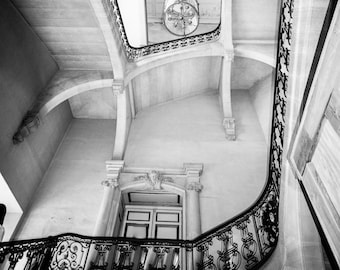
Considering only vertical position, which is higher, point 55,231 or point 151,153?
point 151,153

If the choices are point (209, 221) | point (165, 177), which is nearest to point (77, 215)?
point (165, 177)

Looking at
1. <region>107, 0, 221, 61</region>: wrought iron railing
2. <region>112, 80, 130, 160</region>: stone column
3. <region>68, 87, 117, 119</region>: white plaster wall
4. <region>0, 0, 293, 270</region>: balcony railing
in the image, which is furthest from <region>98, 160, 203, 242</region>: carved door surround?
<region>107, 0, 221, 61</region>: wrought iron railing

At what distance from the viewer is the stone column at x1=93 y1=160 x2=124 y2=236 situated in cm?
599

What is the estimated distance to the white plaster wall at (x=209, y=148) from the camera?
21.7 ft

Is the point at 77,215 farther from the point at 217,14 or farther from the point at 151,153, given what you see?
the point at 217,14

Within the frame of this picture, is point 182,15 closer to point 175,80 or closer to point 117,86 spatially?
point 175,80

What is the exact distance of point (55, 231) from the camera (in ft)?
20.6

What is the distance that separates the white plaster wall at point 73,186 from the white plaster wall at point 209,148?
92cm

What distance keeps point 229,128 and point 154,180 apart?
101 inches

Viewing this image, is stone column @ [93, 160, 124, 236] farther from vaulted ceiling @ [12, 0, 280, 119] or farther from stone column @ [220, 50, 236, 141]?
stone column @ [220, 50, 236, 141]

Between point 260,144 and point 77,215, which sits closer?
point 77,215

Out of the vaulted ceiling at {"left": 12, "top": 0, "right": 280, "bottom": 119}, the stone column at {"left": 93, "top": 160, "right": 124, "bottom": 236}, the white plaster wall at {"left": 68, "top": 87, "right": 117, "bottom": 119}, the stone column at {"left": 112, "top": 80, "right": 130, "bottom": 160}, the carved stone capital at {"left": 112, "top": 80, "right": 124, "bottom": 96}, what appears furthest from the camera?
the white plaster wall at {"left": 68, "top": 87, "right": 117, "bottom": 119}

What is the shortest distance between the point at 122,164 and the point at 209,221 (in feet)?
8.29

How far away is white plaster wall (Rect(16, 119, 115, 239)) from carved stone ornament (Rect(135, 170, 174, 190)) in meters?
1.10
